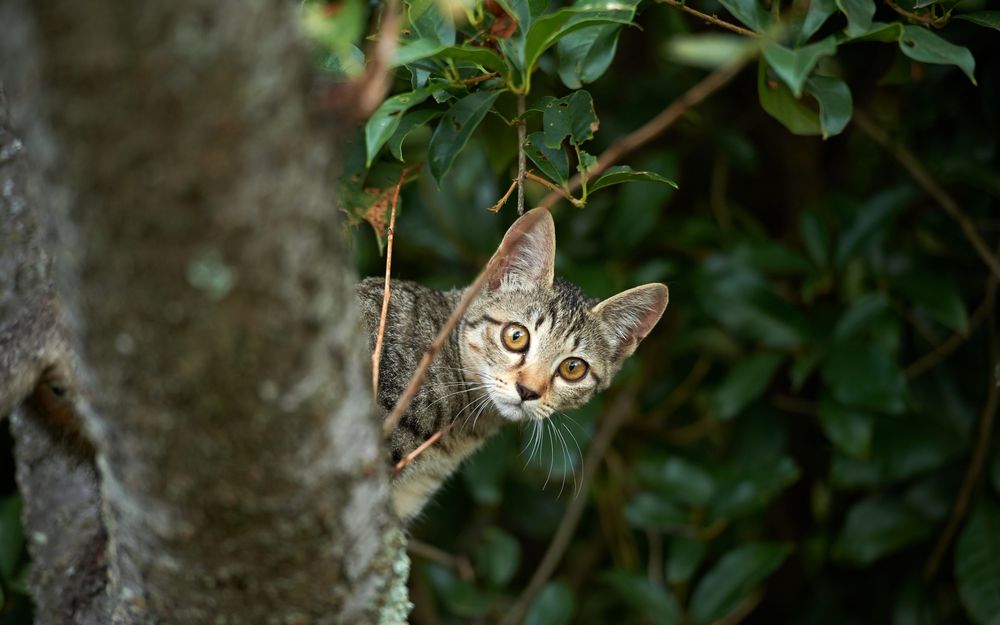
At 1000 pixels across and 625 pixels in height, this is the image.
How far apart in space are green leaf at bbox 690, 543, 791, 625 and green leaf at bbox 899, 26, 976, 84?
6.38 ft

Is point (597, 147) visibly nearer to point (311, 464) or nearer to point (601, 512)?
point (601, 512)

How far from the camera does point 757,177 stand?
455 centimetres

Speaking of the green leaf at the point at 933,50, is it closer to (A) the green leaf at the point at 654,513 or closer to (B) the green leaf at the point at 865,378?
(B) the green leaf at the point at 865,378

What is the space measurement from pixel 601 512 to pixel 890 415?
1.30 meters

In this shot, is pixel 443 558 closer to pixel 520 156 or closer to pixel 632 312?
pixel 632 312

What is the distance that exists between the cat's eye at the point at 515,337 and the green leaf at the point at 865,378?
1.11 meters

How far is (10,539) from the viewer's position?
9.44 ft

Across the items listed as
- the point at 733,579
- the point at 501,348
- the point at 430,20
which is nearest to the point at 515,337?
the point at 501,348

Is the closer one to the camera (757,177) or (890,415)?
(890,415)

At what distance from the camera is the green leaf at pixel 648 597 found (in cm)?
331

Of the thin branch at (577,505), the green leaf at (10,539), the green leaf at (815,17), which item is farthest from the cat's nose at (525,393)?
the green leaf at (10,539)

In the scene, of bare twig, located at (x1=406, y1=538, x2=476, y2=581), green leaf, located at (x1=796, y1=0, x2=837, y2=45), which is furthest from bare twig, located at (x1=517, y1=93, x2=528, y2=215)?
bare twig, located at (x1=406, y1=538, x2=476, y2=581)

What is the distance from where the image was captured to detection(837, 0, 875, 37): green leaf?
1.80 meters

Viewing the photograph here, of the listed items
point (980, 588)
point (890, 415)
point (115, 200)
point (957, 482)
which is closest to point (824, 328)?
point (890, 415)
